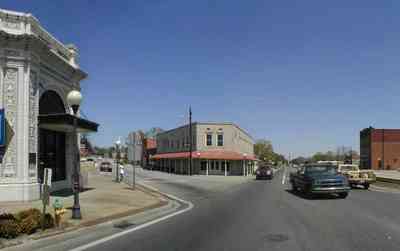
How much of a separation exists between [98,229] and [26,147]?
839 cm

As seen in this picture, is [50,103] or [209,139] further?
[209,139]

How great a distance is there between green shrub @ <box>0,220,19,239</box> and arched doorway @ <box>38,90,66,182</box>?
10725 millimetres

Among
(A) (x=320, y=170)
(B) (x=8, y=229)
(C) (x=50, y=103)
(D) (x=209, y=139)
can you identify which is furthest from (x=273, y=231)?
(D) (x=209, y=139)

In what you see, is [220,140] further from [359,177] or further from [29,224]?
[29,224]

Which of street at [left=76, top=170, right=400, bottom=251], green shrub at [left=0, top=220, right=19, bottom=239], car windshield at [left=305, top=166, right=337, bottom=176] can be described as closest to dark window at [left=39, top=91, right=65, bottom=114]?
street at [left=76, top=170, right=400, bottom=251]

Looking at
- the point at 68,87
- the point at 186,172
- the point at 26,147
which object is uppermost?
the point at 68,87

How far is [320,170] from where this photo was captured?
25.2 metres

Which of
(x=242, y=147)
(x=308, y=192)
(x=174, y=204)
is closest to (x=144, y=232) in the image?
(x=174, y=204)

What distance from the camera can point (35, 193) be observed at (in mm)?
19656

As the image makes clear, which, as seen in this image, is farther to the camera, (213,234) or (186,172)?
(186,172)

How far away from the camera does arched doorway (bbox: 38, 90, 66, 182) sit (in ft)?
73.4

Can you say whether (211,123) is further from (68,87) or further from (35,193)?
(35,193)

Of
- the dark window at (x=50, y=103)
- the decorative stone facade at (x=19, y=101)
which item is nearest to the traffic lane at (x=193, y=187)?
the decorative stone facade at (x=19, y=101)

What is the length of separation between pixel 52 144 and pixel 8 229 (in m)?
14.1
